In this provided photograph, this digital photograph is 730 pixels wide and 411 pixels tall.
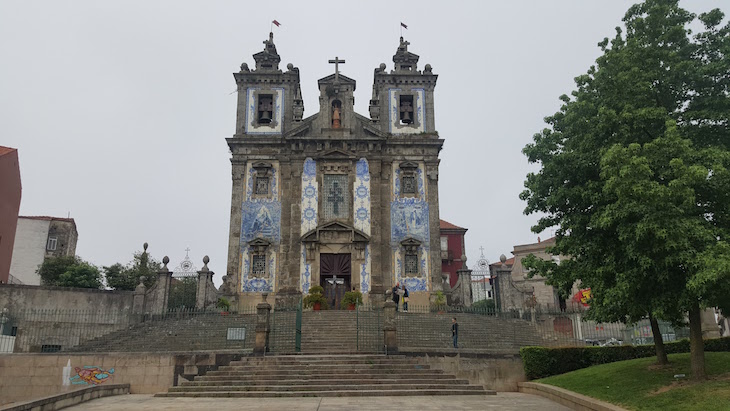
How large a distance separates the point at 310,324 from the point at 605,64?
45.7 feet

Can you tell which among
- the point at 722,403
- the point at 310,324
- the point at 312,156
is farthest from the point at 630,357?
the point at 312,156

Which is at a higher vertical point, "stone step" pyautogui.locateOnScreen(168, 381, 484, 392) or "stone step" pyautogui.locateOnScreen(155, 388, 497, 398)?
"stone step" pyautogui.locateOnScreen(168, 381, 484, 392)

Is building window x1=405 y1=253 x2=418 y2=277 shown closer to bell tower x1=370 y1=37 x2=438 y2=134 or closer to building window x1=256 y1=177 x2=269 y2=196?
bell tower x1=370 y1=37 x2=438 y2=134

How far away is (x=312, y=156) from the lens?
30047 millimetres

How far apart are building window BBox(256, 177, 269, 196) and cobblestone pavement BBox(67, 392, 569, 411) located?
17252 mm

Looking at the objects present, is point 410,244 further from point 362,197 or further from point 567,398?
point 567,398

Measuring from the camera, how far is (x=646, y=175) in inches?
→ 386

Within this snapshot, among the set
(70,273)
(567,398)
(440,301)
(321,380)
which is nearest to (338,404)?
(321,380)

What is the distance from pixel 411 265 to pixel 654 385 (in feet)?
61.1

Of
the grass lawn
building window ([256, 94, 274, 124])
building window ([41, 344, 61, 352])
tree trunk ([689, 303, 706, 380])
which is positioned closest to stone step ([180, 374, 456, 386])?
the grass lawn

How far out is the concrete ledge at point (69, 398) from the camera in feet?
31.6

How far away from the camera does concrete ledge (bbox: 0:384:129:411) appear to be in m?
9.63

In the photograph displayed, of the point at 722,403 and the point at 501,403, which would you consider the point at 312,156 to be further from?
the point at 722,403

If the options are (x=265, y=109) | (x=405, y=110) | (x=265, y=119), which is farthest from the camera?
(x=405, y=110)
